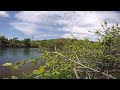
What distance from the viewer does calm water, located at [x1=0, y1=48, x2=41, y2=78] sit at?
2.47 m

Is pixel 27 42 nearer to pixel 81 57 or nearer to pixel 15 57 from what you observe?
pixel 15 57

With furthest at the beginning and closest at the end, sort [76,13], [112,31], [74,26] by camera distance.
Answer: [112,31], [74,26], [76,13]

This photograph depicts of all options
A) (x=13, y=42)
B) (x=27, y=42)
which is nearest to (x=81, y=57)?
(x=27, y=42)

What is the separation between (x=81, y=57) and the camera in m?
2.67

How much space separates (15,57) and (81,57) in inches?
25.1

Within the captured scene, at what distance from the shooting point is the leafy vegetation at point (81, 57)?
2338mm

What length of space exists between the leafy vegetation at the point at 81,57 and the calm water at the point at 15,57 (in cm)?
5

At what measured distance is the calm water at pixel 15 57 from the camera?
8.11ft

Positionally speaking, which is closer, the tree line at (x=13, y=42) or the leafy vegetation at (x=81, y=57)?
the leafy vegetation at (x=81, y=57)

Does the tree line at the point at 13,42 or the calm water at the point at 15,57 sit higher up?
the tree line at the point at 13,42
